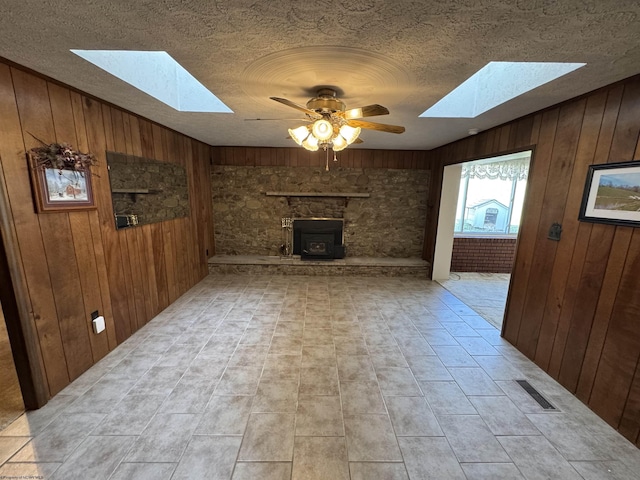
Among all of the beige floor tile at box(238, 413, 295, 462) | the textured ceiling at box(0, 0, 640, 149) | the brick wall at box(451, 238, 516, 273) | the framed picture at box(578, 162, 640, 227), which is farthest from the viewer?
the brick wall at box(451, 238, 516, 273)

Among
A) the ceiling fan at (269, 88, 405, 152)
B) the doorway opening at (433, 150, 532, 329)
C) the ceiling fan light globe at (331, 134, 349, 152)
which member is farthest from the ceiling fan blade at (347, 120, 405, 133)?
the doorway opening at (433, 150, 532, 329)

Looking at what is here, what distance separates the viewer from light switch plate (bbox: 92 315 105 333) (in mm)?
2258

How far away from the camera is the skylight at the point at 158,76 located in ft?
5.72

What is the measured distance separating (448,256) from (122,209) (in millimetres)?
4768

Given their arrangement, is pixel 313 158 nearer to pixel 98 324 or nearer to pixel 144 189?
pixel 144 189

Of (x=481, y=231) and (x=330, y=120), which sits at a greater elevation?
(x=330, y=120)

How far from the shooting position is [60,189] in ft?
6.36

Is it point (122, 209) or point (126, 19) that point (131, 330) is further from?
point (126, 19)

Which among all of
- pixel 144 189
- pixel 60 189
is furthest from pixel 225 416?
pixel 144 189

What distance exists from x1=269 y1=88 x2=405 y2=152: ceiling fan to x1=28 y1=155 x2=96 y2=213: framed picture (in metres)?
1.72

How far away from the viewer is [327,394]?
198 centimetres

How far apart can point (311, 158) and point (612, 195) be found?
3.90 metres

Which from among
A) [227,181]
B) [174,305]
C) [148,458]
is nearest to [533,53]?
[148,458]

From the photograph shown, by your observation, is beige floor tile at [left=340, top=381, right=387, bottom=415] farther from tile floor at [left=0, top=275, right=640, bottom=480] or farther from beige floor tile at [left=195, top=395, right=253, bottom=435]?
beige floor tile at [left=195, top=395, right=253, bottom=435]
